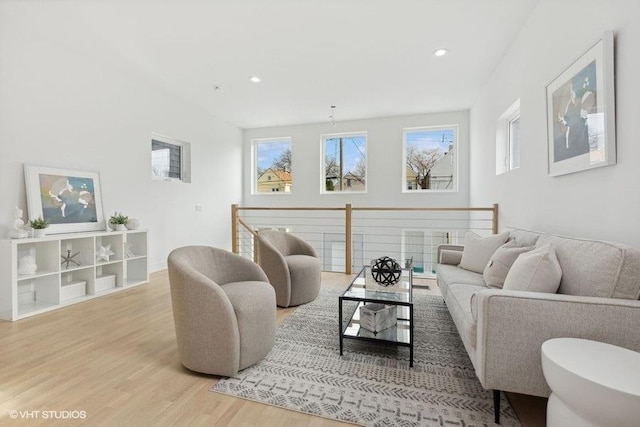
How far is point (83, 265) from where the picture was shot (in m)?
3.36

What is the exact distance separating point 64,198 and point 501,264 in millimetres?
4183

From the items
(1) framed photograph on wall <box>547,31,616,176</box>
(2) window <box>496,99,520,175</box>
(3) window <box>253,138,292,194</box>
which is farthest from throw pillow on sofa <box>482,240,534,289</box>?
(3) window <box>253,138,292,194</box>

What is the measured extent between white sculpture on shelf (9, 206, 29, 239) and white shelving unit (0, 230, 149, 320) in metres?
0.09

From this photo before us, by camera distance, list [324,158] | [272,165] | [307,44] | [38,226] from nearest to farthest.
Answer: [38,226] < [307,44] < [324,158] < [272,165]

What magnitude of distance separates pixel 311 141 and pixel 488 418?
554 centimetres

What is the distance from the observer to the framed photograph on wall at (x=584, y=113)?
5.64 feet

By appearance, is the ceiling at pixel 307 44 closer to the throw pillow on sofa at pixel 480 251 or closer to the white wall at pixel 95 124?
the white wall at pixel 95 124

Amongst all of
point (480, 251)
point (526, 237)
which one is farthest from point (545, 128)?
point (480, 251)

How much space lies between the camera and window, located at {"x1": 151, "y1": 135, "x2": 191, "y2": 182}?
4.81 m

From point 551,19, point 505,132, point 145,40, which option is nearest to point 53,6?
point 145,40

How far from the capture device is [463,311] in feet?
5.94

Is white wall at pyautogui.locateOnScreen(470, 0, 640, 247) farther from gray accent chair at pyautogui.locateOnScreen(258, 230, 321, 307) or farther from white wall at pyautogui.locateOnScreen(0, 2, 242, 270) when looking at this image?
white wall at pyautogui.locateOnScreen(0, 2, 242, 270)

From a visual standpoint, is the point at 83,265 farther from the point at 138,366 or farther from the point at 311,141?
the point at 311,141

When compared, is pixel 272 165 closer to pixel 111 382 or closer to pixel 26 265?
pixel 26 265
